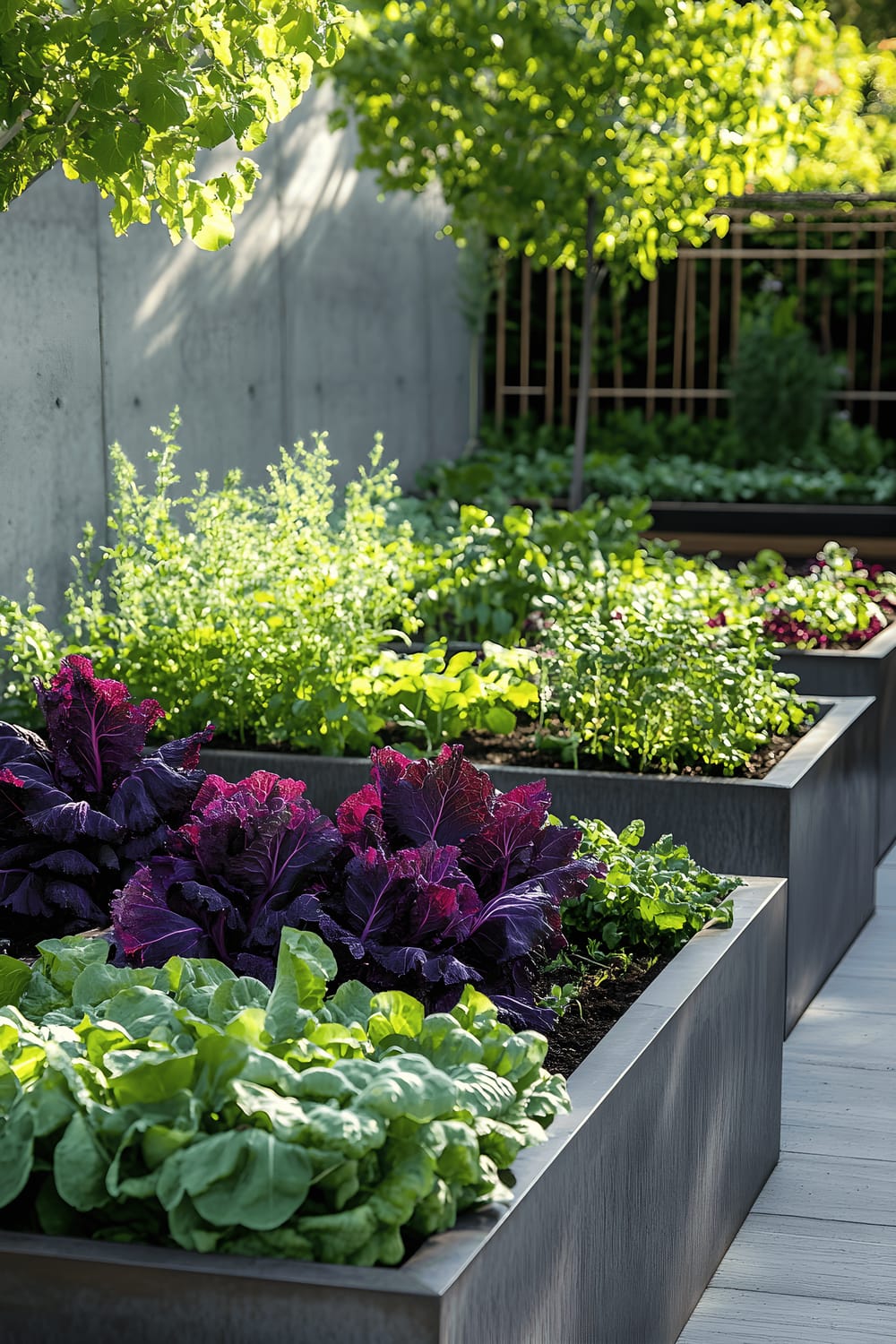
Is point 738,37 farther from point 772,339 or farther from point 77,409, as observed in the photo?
point 772,339

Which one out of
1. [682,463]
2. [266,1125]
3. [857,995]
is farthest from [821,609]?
[682,463]

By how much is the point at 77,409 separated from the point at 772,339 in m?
6.47

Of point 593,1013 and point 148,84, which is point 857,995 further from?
point 148,84

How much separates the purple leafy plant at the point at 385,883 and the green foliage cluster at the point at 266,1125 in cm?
43

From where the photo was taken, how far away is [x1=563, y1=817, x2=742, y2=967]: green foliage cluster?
9.58 feet

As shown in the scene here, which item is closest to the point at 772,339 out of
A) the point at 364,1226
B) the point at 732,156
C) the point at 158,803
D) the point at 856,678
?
the point at 732,156

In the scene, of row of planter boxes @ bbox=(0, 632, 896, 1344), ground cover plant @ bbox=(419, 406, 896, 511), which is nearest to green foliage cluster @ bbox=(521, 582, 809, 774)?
row of planter boxes @ bbox=(0, 632, 896, 1344)

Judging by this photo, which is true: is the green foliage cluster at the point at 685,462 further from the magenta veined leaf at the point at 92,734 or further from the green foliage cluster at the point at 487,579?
the magenta veined leaf at the point at 92,734

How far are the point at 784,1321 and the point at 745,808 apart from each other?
1386mm

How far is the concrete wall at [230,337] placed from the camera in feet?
17.0

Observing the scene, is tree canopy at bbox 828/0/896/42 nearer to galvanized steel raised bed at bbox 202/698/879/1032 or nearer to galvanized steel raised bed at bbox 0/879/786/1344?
galvanized steel raised bed at bbox 202/698/879/1032

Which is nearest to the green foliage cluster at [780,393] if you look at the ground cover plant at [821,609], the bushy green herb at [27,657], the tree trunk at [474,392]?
the tree trunk at [474,392]

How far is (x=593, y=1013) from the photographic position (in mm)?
2648

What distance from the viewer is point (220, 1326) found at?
164 cm
